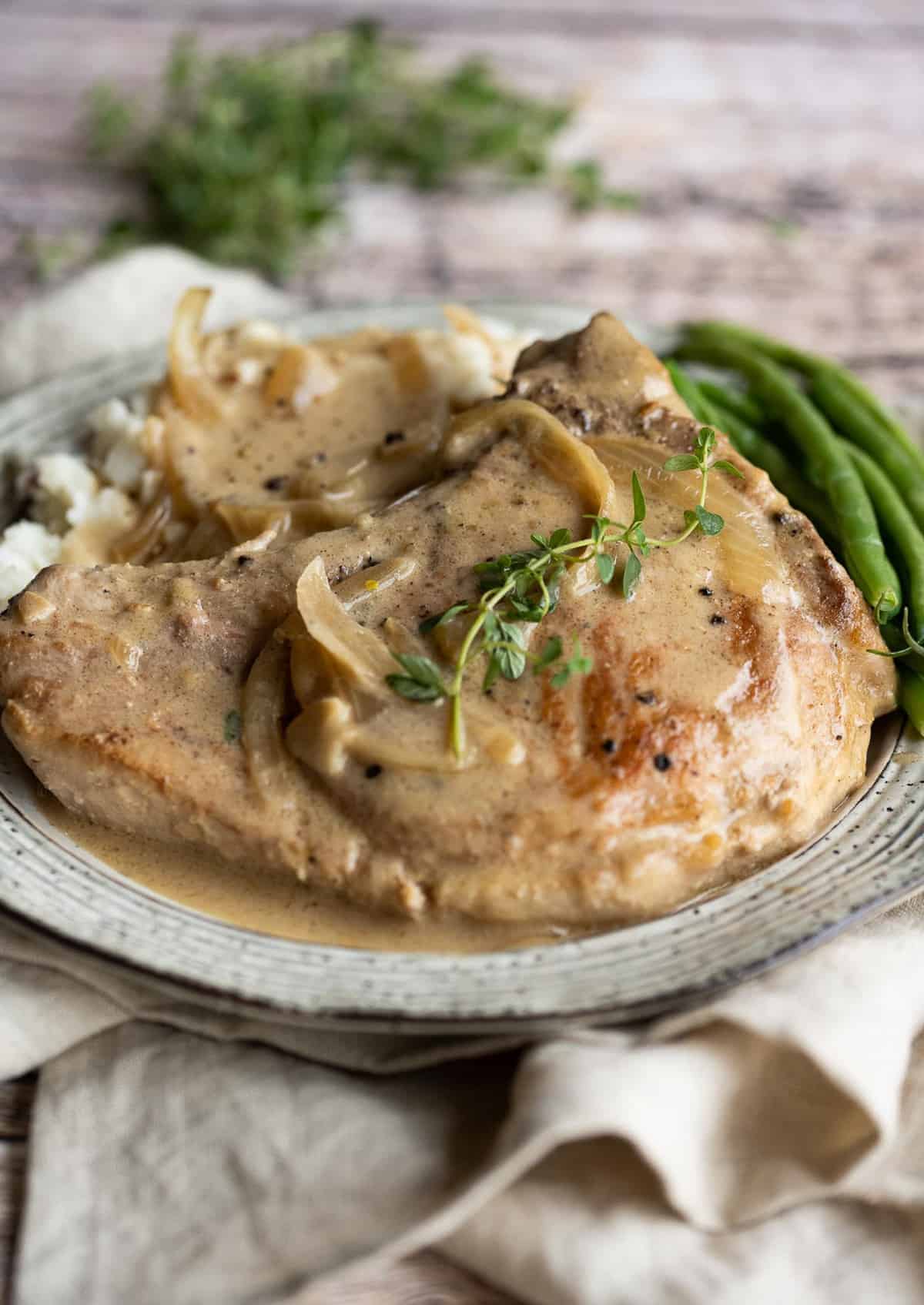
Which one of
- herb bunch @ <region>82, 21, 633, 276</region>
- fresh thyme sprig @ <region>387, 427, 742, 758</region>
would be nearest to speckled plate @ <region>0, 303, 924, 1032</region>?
fresh thyme sprig @ <region>387, 427, 742, 758</region>

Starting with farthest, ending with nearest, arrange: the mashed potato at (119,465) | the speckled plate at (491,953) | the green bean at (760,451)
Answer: the green bean at (760,451), the mashed potato at (119,465), the speckled plate at (491,953)

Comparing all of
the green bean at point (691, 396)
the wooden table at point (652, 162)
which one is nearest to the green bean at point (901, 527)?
the green bean at point (691, 396)

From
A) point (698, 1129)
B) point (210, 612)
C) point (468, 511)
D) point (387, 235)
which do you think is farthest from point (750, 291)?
point (698, 1129)

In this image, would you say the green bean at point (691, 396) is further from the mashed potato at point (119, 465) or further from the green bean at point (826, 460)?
the mashed potato at point (119, 465)

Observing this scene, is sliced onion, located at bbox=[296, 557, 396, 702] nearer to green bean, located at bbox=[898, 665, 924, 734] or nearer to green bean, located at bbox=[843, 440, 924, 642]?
green bean, located at bbox=[898, 665, 924, 734]

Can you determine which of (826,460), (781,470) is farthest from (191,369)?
(826,460)
